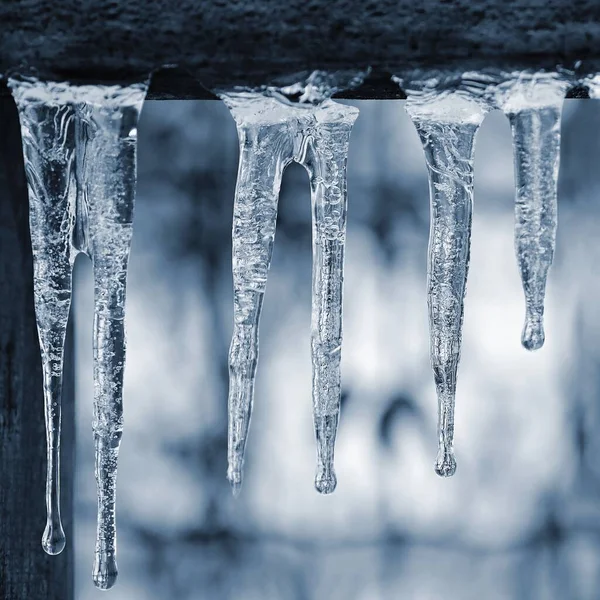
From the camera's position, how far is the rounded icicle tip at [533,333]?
0.53m

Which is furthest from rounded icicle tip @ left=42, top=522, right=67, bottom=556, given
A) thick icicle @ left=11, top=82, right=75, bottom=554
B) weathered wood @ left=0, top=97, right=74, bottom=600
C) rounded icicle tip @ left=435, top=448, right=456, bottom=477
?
rounded icicle tip @ left=435, top=448, right=456, bottom=477

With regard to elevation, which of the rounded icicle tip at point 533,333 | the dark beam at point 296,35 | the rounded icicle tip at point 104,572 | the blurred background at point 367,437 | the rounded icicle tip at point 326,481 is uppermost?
the dark beam at point 296,35

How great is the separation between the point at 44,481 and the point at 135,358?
8.13 ft

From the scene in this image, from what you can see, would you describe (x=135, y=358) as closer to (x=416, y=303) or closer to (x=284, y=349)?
(x=284, y=349)

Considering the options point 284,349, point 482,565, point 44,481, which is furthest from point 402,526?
point 44,481

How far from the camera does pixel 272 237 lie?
21.5 inches

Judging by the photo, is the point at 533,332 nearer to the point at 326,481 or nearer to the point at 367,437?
the point at 326,481

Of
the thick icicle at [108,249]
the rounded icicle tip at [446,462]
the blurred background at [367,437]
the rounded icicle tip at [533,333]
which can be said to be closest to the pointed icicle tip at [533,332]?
the rounded icicle tip at [533,333]

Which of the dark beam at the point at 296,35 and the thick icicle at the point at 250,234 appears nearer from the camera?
the dark beam at the point at 296,35

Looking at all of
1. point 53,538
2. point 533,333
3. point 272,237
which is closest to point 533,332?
point 533,333

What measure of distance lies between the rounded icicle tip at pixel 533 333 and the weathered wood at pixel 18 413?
52 centimetres

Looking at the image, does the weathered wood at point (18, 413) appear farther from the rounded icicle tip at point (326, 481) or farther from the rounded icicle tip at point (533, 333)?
the rounded icicle tip at point (533, 333)

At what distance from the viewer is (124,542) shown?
123 inches

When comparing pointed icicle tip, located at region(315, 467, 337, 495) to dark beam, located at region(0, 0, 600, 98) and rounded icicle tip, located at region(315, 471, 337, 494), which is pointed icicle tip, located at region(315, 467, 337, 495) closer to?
rounded icicle tip, located at region(315, 471, 337, 494)
